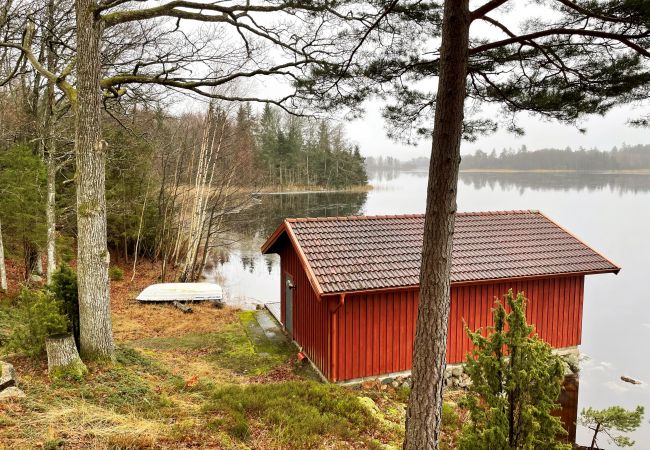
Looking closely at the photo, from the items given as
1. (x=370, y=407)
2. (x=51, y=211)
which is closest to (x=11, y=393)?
(x=370, y=407)

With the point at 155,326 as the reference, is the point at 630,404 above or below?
below

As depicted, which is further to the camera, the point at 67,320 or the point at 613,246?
the point at 613,246

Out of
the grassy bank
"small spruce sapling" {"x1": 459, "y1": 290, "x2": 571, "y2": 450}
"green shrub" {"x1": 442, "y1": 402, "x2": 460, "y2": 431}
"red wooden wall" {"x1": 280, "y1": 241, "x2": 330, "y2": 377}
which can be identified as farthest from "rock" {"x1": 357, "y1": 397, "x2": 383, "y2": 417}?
the grassy bank

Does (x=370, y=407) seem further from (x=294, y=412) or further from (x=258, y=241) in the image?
(x=258, y=241)

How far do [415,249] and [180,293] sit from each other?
910 cm

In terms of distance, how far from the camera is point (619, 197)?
52.8 m

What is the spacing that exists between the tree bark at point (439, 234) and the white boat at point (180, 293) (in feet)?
40.3

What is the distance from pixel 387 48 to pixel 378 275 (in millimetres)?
4556

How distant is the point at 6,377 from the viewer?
18.4ft

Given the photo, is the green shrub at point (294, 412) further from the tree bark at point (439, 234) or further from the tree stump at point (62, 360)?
the tree stump at point (62, 360)

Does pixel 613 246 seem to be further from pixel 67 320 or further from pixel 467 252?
pixel 67 320

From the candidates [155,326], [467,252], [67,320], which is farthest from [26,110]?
[467,252]

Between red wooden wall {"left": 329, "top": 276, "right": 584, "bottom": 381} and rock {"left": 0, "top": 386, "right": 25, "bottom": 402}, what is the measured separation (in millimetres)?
5272

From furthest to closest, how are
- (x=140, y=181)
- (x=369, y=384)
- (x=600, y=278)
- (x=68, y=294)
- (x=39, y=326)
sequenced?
(x=600, y=278) → (x=140, y=181) → (x=369, y=384) → (x=68, y=294) → (x=39, y=326)
